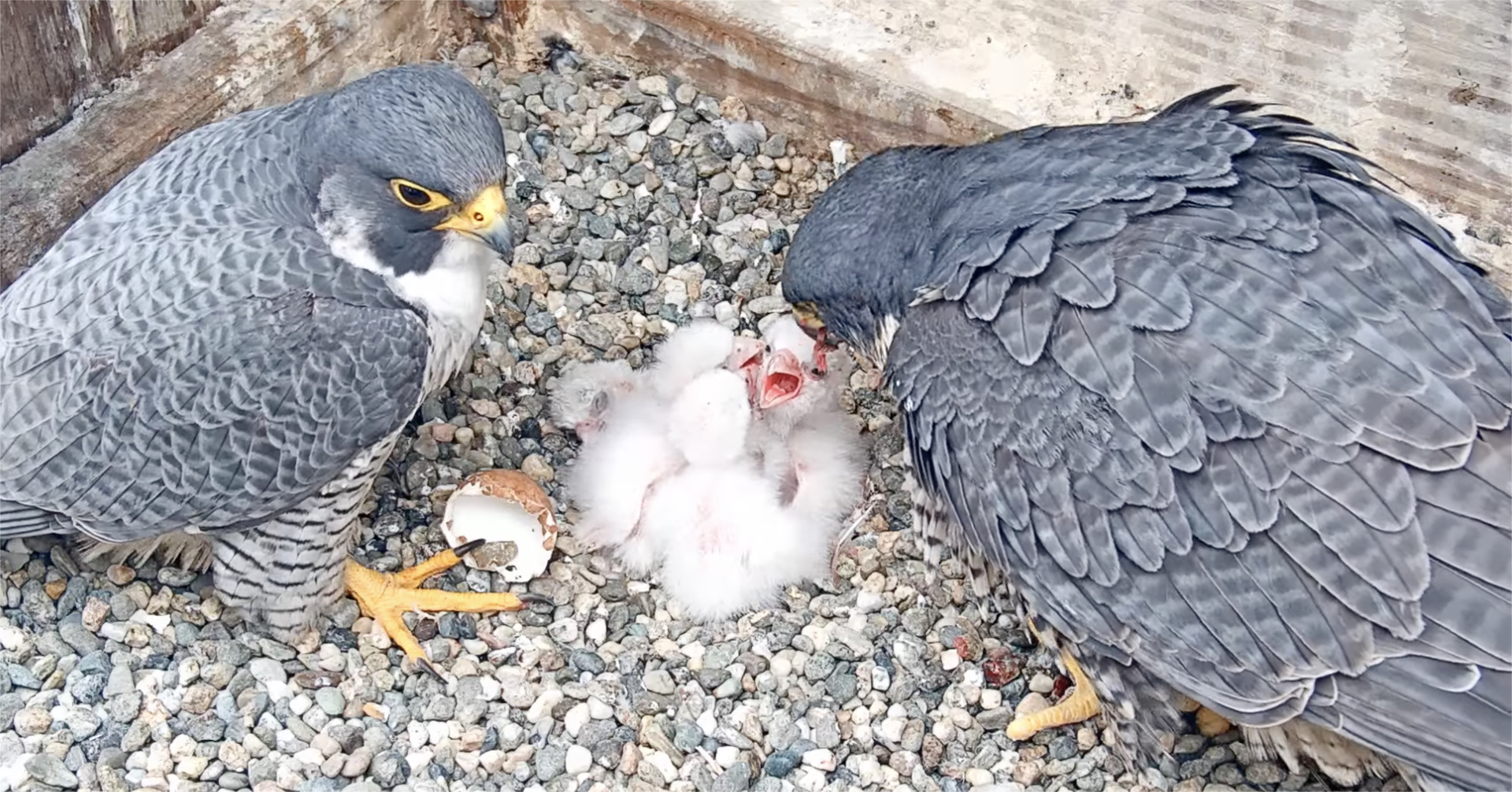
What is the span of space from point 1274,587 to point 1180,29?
2026 mm

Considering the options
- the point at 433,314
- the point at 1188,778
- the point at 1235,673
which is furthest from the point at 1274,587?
the point at 433,314

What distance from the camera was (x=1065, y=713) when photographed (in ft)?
12.0

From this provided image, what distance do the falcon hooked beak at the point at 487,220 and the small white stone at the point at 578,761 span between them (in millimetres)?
1157

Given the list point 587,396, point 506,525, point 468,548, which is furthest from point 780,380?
point 468,548

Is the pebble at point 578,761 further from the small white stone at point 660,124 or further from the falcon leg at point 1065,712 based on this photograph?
the small white stone at point 660,124

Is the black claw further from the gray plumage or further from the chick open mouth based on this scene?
the chick open mouth

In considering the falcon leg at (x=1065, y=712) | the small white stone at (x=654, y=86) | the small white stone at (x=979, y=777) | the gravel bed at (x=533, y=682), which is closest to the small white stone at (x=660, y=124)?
the small white stone at (x=654, y=86)

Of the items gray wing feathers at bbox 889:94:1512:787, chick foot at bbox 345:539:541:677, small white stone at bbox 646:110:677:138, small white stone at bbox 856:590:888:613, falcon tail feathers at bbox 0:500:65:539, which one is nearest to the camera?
gray wing feathers at bbox 889:94:1512:787

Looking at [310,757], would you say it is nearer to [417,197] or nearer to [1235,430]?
[417,197]

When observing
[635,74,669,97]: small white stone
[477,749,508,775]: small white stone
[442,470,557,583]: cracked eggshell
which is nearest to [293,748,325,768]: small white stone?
[477,749,508,775]: small white stone

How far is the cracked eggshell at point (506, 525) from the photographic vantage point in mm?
3949

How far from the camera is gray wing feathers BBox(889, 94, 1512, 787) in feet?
9.45

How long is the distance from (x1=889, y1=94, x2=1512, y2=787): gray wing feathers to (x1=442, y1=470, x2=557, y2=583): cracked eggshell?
107 cm

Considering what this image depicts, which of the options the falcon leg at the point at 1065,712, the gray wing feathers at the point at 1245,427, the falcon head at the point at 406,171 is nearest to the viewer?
the gray wing feathers at the point at 1245,427
